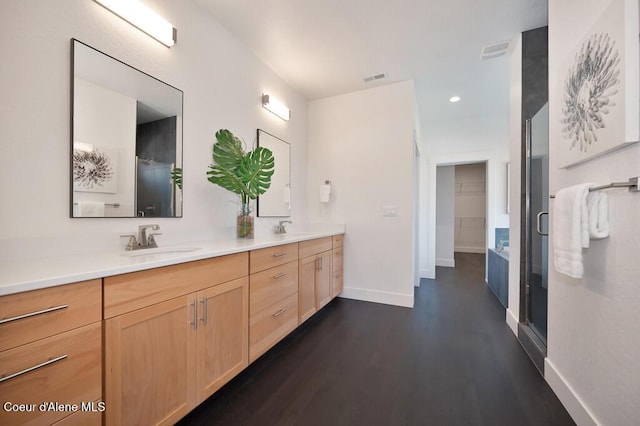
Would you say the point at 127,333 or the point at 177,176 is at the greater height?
the point at 177,176

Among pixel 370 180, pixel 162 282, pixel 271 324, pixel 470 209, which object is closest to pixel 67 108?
pixel 162 282

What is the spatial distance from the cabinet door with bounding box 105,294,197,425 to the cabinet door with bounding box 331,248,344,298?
185 cm

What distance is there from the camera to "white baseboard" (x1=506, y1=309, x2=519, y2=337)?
230 cm

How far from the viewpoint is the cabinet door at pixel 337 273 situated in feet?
9.53

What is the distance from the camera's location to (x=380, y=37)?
7.41 feet

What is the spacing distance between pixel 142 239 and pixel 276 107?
1953 millimetres

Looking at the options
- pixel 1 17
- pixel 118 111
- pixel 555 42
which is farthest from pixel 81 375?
pixel 555 42

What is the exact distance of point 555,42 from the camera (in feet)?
5.24

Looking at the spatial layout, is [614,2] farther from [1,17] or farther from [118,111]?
[1,17]

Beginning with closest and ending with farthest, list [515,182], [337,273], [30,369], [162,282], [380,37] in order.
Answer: [30,369] → [162,282] → [380,37] → [515,182] → [337,273]

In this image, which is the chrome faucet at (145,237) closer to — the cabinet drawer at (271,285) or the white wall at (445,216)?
the cabinet drawer at (271,285)

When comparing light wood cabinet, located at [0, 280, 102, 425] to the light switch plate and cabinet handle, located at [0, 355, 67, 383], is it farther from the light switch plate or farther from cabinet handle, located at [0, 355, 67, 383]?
the light switch plate

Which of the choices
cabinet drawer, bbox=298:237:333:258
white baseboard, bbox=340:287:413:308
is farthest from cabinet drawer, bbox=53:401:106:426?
white baseboard, bbox=340:287:413:308

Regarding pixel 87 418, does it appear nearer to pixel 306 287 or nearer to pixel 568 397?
pixel 306 287
